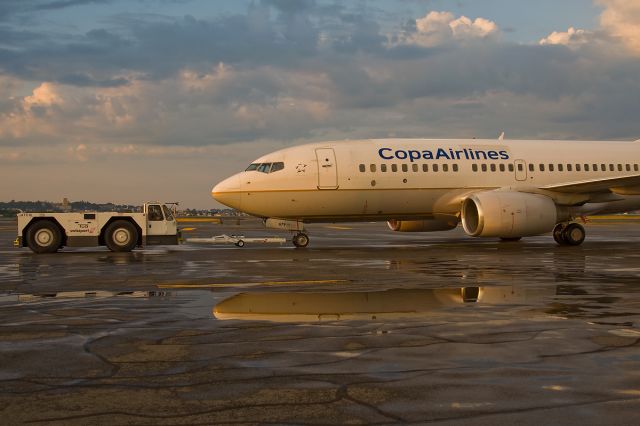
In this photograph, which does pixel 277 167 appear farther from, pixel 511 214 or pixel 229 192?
pixel 511 214

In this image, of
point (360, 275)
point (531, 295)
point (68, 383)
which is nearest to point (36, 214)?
point (360, 275)

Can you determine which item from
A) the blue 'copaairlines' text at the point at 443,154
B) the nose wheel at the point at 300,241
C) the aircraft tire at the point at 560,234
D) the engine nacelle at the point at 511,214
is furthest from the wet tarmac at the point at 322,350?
the aircraft tire at the point at 560,234

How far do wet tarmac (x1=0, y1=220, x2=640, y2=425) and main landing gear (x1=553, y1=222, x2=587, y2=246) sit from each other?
12.6 m

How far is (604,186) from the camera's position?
25.6 m

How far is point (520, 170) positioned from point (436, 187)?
3.73m

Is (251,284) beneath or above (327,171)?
beneath

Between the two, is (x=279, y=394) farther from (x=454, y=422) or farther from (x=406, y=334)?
(x=406, y=334)

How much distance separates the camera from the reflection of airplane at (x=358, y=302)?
31.2ft

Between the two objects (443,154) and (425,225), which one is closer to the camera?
(443,154)

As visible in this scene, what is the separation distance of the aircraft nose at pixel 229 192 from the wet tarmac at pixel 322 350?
10993mm

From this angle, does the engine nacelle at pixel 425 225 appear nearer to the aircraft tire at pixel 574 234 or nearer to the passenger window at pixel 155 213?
the aircraft tire at pixel 574 234

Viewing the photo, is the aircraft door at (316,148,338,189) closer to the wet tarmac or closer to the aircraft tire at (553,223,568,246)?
the aircraft tire at (553,223,568,246)

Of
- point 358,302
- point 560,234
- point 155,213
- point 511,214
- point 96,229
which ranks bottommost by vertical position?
point 358,302

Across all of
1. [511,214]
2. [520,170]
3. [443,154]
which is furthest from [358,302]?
[520,170]
